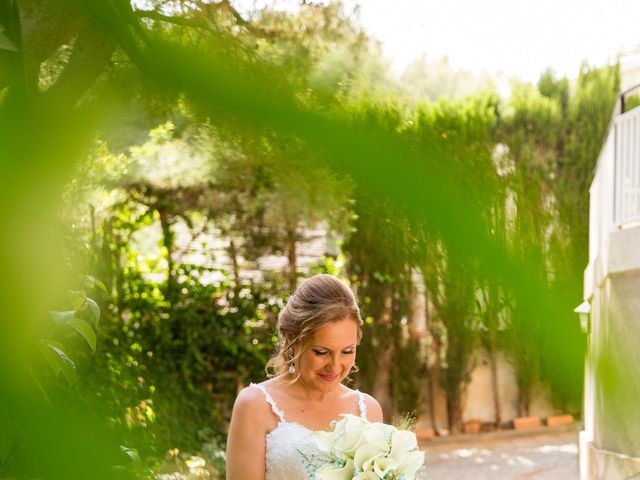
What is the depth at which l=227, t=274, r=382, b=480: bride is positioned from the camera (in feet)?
6.66

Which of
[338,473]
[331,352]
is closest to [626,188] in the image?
[338,473]

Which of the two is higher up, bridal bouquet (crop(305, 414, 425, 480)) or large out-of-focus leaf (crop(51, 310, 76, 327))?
large out-of-focus leaf (crop(51, 310, 76, 327))

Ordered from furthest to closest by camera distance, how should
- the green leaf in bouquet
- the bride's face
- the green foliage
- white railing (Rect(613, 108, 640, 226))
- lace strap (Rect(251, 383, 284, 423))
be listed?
lace strap (Rect(251, 383, 284, 423)) < the bride's face < the green leaf in bouquet < white railing (Rect(613, 108, 640, 226)) < the green foliage

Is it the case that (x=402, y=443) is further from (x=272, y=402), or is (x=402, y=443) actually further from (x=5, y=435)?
(x=5, y=435)

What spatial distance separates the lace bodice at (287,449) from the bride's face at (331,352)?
12 centimetres

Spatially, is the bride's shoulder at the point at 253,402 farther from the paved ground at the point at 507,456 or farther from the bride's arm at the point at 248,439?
the paved ground at the point at 507,456

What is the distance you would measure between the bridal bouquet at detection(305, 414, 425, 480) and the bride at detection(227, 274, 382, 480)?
623 mm

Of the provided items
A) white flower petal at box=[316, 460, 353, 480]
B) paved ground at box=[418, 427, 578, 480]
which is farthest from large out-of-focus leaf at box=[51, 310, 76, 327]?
paved ground at box=[418, 427, 578, 480]

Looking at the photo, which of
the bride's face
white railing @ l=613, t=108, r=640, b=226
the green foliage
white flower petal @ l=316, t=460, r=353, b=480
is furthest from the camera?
the bride's face

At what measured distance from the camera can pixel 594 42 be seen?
220mm

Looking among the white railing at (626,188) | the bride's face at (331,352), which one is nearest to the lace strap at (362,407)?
the bride's face at (331,352)

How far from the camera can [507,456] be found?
6184 mm

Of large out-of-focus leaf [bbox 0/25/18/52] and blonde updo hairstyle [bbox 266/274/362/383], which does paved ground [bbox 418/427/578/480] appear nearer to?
blonde updo hairstyle [bbox 266/274/362/383]

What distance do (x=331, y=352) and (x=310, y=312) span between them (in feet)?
0.31
